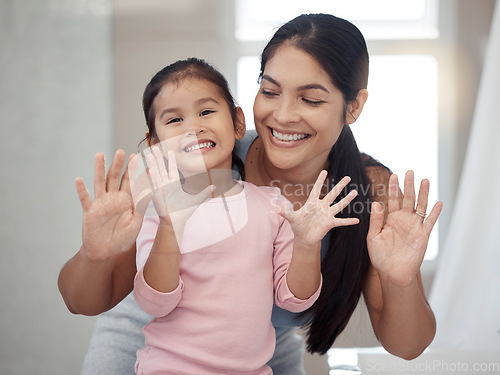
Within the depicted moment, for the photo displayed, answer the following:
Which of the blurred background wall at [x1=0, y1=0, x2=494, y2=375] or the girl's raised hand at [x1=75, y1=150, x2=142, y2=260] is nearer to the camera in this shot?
the girl's raised hand at [x1=75, y1=150, x2=142, y2=260]

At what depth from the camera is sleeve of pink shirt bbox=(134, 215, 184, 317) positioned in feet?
1.59

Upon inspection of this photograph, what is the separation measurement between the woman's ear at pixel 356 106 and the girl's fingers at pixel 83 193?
0.31 meters

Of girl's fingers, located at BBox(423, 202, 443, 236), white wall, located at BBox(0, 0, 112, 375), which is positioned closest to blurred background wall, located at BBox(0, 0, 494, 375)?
white wall, located at BBox(0, 0, 112, 375)

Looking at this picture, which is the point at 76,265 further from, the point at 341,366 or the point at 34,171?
the point at 34,171

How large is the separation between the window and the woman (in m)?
0.05

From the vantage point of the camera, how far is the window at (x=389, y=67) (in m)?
0.71

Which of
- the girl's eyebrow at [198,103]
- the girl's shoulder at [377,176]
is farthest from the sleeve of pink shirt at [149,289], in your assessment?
the girl's shoulder at [377,176]

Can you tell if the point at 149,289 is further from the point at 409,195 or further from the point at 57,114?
the point at 57,114

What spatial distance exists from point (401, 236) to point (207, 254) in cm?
20

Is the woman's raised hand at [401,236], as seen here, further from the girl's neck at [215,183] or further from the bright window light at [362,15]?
the bright window light at [362,15]

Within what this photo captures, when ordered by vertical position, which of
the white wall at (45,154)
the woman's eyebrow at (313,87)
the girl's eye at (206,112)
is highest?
the woman's eyebrow at (313,87)

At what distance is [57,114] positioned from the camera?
98 centimetres

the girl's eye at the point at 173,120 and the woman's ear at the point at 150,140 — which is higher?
the girl's eye at the point at 173,120

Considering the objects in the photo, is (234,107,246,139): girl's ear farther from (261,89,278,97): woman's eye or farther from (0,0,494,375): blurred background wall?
(0,0,494,375): blurred background wall
